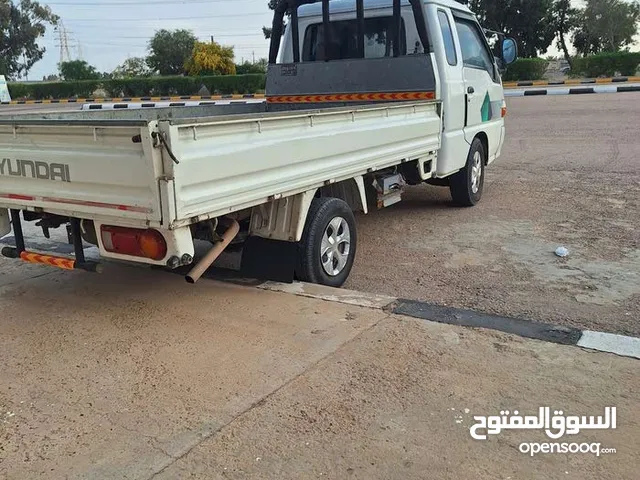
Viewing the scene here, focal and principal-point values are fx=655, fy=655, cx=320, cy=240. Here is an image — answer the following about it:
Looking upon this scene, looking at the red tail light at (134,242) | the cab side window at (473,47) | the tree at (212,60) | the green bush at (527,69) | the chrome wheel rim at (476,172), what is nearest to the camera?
the red tail light at (134,242)

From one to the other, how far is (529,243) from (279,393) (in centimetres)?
377

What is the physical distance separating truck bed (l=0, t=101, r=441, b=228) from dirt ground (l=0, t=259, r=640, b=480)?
837 mm

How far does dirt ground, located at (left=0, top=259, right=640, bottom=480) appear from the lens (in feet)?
9.43


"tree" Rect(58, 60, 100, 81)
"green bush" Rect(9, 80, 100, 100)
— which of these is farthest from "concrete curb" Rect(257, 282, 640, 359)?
"tree" Rect(58, 60, 100, 81)

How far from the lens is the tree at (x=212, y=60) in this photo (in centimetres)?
4744

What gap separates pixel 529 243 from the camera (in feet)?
21.0

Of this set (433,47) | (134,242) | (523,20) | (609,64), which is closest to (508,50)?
(433,47)

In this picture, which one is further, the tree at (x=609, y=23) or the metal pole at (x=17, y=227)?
the tree at (x=609, y=23)

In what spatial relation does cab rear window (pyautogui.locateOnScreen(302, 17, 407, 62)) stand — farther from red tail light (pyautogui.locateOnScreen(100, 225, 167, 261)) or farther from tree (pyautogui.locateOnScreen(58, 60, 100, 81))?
tree (pyautogui.locateOnScreen(58, 60, 100, 81))

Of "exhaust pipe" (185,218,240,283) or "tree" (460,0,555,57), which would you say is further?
"tree" (460,0,555,57)

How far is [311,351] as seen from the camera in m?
3.95

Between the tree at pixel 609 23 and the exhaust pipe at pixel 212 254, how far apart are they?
156 feet

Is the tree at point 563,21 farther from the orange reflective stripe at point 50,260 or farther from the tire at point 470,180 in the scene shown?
the orange reflective stripe at point 50,260

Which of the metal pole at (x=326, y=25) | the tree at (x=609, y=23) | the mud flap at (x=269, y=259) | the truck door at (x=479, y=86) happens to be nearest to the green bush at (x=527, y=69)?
the tree at (x=609, y=23)
